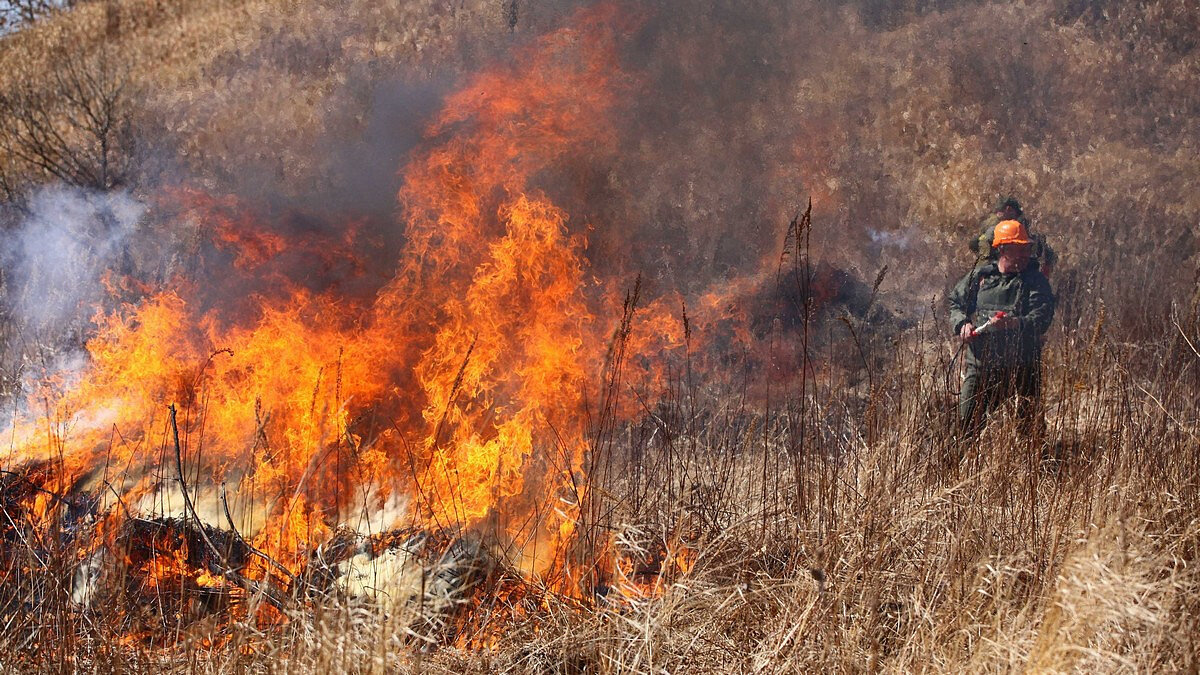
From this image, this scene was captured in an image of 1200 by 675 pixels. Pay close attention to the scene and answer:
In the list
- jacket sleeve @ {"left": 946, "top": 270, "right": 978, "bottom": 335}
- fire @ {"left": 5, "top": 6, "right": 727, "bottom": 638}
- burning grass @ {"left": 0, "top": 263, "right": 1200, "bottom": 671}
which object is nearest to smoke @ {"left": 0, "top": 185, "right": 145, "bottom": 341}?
fire @ {"left": 5, "top": 6, "right": 727, "bottom": 638}

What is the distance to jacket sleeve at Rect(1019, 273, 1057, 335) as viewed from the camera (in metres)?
6.13

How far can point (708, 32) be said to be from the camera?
13.9 metres

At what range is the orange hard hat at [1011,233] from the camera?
624 centimetres

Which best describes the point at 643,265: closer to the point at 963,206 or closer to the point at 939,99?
the point at 963,206

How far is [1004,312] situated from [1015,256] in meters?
0.50

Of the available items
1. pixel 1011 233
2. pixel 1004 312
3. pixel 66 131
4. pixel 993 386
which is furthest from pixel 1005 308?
pixel 66 131

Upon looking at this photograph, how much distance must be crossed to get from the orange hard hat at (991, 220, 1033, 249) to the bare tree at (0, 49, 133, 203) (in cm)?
1255

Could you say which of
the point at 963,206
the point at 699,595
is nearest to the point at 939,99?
the point at 963,206

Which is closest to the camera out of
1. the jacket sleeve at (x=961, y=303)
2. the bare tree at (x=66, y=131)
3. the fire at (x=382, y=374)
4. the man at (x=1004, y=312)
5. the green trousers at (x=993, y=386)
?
the fire at (x=382, y=374)

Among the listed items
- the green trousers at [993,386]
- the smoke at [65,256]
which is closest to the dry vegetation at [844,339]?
the green trousers at [993,386]

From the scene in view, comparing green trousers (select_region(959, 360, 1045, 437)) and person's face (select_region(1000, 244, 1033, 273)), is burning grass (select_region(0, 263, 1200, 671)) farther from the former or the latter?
A: person's face (select_region(1000, 244, 1033, 273))

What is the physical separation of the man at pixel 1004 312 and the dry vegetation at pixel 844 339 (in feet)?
1.03

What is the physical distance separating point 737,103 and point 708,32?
4.29 feet

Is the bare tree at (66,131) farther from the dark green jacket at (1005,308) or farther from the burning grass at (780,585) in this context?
the dark green jacket at (1005,308)
